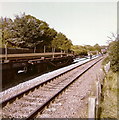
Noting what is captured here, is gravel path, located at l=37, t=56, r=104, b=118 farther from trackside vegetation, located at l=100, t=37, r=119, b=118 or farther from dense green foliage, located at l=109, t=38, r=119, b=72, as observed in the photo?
dense green foliage, located at l=109, t=38, r=119, b=72

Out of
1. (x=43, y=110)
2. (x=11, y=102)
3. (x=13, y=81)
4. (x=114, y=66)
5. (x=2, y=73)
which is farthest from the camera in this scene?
(x=114, y=66)

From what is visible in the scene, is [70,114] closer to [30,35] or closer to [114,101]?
[114,101]

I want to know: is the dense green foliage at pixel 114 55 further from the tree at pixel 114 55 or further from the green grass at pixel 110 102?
the green grass at pixel 110 102

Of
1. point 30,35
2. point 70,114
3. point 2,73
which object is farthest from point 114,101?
point 30,35

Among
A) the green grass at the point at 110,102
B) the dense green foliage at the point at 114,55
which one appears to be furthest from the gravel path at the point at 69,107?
the dense green foliage at the point at 114,55

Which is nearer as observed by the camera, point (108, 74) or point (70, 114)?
point (70, 114)

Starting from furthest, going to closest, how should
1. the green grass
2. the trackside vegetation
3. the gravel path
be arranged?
1. the trackside vegetation
2. the green grass
3. the gravel path

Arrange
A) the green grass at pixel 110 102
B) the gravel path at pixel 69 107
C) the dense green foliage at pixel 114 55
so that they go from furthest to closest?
the dense green foliage at pixel 114 55 → the green grass at pixel 110 102 → the gravel path at pixel 69 107

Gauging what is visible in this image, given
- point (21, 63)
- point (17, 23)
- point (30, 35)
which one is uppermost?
point (17, 23)

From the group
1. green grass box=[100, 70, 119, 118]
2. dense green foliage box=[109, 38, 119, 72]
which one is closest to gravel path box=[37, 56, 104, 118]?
green grass box=[100, 70, 119, 118]

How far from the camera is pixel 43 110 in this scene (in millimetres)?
5316

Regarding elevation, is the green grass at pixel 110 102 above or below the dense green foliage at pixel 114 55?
below

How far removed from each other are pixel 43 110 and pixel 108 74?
7.43m

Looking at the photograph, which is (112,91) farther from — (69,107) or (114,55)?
(114,55)
